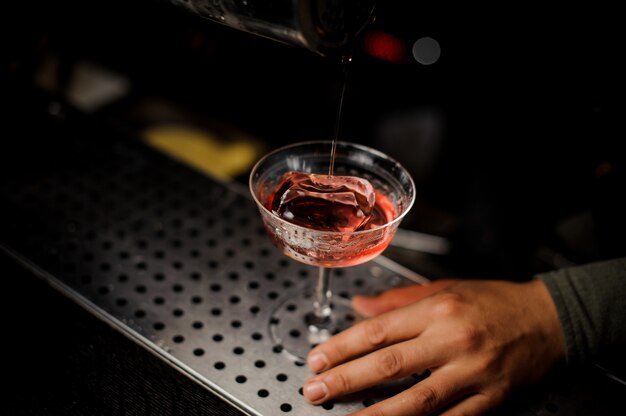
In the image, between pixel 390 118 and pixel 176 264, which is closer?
pixel 176 264

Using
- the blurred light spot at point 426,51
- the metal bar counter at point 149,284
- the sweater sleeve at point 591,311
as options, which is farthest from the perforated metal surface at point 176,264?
the blurred light spot at point 426,51

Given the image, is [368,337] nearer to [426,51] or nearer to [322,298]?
[322,298]

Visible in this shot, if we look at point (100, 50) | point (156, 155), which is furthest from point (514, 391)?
point (100, 50)

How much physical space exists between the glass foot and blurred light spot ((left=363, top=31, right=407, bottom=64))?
4.38 ft

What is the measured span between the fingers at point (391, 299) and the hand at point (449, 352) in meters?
0.12

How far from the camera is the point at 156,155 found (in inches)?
65.3

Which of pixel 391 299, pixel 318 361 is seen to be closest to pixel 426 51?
pixel 391 299

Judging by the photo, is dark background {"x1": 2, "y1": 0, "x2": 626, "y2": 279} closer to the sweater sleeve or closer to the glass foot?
the sweater sleeve

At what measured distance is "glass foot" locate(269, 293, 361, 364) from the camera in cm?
117

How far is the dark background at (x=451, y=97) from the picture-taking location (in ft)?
5.57

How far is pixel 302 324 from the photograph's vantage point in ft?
4.07

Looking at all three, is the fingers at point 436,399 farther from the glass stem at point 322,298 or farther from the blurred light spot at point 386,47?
the blurred light spot at point 386,47

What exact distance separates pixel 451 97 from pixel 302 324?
4.58 ft

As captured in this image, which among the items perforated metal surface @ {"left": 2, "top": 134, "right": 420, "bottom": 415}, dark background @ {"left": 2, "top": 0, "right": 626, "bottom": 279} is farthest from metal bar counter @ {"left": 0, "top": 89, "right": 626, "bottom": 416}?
dark background @ {"left": 2, "top": 0, "right": 626, "bottom": 279}
